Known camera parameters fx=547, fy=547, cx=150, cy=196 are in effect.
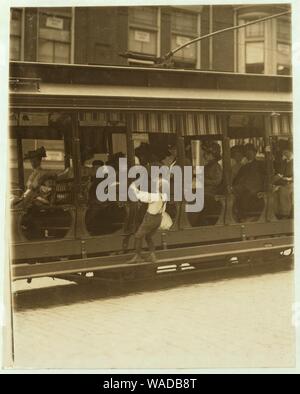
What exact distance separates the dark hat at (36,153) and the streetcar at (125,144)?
0.16 ft

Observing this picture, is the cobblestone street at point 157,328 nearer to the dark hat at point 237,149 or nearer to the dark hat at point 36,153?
the dark hat at point 36,153

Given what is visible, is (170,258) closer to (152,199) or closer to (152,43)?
(152,199)

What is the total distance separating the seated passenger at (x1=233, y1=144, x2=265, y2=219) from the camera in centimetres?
736

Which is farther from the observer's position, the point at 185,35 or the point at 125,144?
the point at 185,35

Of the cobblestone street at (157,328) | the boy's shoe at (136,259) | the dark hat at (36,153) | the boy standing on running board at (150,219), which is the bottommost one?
the cobblestone street at (157,328)

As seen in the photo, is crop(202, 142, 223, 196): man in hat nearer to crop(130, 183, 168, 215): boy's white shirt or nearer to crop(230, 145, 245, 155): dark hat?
crop(230, 145, 245, 155): dark hat

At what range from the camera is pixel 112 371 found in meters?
4.86

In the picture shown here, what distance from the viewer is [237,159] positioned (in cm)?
743

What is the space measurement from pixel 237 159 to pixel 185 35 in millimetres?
6229

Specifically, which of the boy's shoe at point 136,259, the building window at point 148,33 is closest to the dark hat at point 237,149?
the boy's shoe at point 136,259

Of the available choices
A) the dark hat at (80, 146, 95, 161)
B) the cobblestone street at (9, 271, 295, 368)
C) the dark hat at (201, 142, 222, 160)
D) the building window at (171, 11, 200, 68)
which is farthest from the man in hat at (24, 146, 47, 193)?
the building window at (171, 11, 200, 68)

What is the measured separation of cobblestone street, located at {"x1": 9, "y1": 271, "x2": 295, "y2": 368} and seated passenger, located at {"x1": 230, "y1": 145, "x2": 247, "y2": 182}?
1.54 metres

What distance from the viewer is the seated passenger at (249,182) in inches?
290

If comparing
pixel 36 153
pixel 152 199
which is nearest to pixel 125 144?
pixel 152 199
